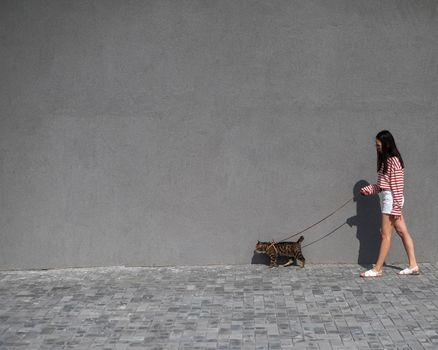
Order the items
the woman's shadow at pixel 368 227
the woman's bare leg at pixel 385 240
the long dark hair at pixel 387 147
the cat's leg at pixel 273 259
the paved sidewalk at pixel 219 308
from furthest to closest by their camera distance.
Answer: the woman's shadow at pixel 368 227 < the cat's leg at pixel 273 259 < the woman's bare leg at pixel 385 240 < the long dark hair at pixel 387 147 < the paved sidewalk at pixel 219 308

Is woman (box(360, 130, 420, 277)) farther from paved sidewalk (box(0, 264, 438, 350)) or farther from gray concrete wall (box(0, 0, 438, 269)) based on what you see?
gray concrete wall (box(0, 0, 438, 269))

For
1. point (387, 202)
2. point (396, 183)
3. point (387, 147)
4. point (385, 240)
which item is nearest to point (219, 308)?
point (385, 240)

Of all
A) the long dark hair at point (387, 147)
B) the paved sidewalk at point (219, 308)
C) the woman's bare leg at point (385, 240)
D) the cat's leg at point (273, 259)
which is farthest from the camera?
the cat's leg at point (273, 259)

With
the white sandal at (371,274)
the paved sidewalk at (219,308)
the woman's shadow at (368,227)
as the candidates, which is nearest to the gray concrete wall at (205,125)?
the woman's shadow at (368,227)

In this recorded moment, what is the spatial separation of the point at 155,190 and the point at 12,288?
178 cm

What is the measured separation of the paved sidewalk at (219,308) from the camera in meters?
5.24

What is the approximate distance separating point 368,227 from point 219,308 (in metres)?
2.24

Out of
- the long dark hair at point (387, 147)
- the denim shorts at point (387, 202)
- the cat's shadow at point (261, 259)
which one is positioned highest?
the long dark hair at point (387, 147)

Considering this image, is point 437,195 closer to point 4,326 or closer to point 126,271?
point 126,271

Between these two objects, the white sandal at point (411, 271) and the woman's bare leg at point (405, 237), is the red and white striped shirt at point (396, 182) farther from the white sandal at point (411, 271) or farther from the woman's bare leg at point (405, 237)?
the white sandal at point (411, 271)

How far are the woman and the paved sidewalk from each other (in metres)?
0.16

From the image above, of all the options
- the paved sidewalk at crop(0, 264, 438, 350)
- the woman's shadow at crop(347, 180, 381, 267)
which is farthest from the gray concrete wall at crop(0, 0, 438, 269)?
the paved sidewalk at crop(0, 264, 438, 350)

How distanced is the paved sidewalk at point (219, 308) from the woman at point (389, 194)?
0.54 feet

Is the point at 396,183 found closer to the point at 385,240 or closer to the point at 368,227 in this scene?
the point at 385,240
